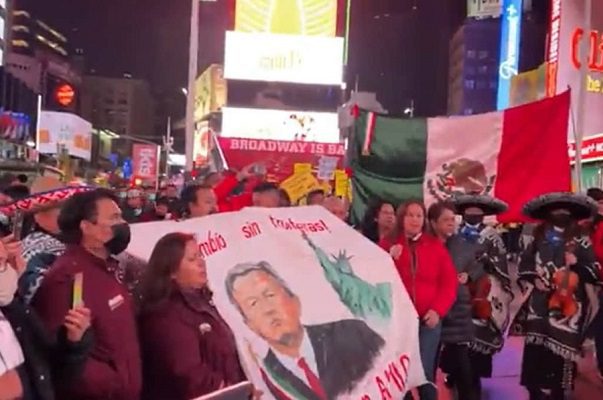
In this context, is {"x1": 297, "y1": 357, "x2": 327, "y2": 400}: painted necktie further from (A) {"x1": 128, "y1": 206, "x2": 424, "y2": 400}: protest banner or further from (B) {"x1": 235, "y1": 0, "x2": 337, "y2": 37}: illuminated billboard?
(B) {"x1": 235, "y1": 0, "x2": 337, "y2": 37}: illuminated billboard

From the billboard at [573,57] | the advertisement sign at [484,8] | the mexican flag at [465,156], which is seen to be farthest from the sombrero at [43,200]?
the advertisement sign at [484,8]

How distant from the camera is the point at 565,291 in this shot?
846 centimetres

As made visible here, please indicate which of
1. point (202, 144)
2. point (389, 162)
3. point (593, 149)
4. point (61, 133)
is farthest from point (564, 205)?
point (61, 133)

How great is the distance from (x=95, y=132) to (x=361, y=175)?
109020 millimetres

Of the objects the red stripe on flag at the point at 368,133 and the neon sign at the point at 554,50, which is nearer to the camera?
the red stripe on flag at the point at 368,133

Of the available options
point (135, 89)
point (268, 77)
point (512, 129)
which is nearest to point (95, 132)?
point (135, 89)

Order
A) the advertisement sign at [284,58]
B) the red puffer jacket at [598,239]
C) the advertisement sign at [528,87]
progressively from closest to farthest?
the red puffer jacket at [598,239]
the advertisement sign at [528,87]
the advertisement sign at [284,58]

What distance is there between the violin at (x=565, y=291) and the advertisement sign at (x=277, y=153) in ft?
53.6

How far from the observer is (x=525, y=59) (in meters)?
84.3

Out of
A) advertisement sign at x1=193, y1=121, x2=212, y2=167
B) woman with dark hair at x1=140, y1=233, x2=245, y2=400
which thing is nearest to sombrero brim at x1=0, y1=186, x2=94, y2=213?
woman with dark hair at x1=140, y1=233, x2=245, y2=400

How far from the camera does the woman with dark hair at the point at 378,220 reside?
846 cm

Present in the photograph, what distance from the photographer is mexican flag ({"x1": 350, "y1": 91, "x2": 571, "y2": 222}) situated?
9.48m

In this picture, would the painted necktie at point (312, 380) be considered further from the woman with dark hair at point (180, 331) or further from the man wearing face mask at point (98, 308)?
the man wearing face mask at point (98, 308)

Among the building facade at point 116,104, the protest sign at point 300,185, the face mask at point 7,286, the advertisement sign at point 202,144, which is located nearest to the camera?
the face mask at point 7,286
